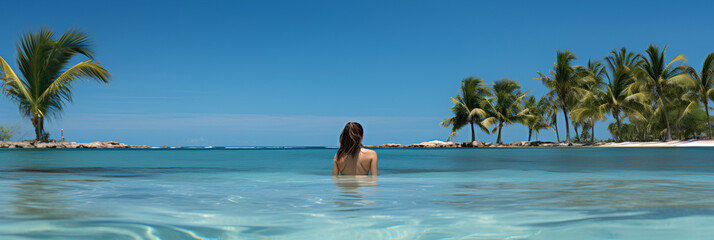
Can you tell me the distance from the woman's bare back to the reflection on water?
0.07 metres

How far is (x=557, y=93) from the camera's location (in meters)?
36.1

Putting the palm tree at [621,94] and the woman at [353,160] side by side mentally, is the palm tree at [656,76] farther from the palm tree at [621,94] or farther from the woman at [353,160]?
the woman at [353,160]

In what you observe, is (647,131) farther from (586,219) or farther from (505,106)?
(586,219)

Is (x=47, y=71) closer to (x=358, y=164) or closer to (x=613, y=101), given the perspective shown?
(x=358, y=164)

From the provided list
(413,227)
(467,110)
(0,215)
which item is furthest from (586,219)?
(467,110)

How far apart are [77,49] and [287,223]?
22128mm

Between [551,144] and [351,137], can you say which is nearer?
[351,137]

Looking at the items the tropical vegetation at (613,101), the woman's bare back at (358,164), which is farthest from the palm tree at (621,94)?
the woman's bare back at (358,164)

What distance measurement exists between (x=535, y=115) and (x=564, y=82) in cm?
508

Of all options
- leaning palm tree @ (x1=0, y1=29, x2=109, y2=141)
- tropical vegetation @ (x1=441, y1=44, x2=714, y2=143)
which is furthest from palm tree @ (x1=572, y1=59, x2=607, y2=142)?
leaning palm tree @ (x1=0, y1=29, x2=109, y2=141)

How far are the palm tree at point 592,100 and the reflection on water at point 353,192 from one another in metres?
31.3

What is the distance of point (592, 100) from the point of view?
3381cm

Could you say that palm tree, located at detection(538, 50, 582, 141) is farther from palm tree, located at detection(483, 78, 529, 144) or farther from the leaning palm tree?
the leaning palm tree

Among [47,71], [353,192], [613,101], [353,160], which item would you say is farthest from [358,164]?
[613,101]
